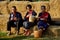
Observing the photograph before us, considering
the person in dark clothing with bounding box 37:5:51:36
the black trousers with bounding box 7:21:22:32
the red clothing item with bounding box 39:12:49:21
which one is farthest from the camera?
the black trousers with bounding box 7:21:22:32

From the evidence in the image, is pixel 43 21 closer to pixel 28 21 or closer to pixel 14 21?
pixel 28 21

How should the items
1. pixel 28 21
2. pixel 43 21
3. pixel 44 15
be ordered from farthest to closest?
1. pixel 28 21
2. pixel 44 15
3. pixel 43 21

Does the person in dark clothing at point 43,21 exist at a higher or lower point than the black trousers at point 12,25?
higher

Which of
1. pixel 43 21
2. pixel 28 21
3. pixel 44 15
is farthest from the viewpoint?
pixel 28 21

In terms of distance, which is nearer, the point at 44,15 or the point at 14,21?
the point at 44,15

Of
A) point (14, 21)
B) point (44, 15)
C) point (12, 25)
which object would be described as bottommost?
point (12, 25)

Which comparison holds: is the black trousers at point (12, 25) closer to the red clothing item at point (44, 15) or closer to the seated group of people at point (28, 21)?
the seated group of people at point (28, 21)

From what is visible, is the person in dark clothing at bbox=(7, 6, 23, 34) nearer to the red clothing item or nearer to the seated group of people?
the seated group of people

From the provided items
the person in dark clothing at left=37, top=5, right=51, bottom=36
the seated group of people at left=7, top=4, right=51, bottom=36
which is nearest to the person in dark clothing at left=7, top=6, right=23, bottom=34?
the seated group of people at left=7, top=4, right=51, bottom=36

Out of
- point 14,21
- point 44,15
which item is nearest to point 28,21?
point 14,21

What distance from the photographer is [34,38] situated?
39.4 feet

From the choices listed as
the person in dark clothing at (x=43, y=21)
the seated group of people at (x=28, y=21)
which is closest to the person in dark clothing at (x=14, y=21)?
the seated group of people at (x=28, y=21)

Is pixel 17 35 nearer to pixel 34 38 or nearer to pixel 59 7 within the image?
pixel 34 38

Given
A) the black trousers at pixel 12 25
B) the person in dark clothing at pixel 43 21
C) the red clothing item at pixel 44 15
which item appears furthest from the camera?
the black trousers at pixel 12 25
